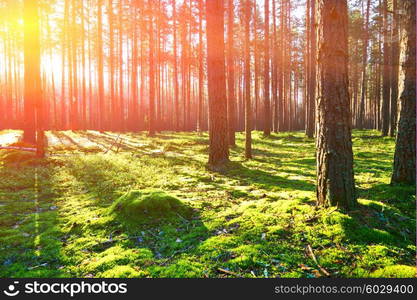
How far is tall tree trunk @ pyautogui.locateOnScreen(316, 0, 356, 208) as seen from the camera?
4176mm

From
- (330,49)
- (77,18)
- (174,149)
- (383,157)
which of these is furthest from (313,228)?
(77,18)

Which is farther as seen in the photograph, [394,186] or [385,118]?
[385,118]

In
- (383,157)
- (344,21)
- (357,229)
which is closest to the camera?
(357,229)

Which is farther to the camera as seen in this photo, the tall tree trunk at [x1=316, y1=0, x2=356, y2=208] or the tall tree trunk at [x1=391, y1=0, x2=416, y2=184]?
the tall tree trunk at [x1=391, y1=0, x2=416, y2=184]

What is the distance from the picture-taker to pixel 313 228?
3.98m

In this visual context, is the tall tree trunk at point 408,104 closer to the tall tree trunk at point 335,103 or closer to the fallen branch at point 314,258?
the tall tree trunk at point 335,103

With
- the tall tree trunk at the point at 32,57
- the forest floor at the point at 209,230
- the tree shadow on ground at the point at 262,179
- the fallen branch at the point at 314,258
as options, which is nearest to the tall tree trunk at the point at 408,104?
the forest floor at the point at 209,230

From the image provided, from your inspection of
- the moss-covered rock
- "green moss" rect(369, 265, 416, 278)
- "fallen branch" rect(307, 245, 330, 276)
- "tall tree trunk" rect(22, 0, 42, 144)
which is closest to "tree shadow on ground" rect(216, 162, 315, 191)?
the moss-covered rock

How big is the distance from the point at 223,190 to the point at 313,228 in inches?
122

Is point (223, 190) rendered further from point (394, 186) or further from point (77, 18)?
point (77, 18)

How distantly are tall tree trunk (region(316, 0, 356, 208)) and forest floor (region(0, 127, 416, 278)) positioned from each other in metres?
0.46

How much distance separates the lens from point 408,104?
17.6 feet

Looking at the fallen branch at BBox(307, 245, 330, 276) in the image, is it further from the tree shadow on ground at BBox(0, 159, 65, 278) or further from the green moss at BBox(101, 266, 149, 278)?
the tree shadow on ground at BBox(0, 159, 65, 278)

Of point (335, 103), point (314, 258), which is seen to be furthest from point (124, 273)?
point (335, 103)
